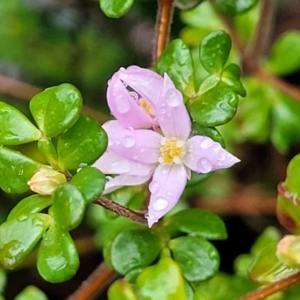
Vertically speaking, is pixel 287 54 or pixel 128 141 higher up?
pixel 128 141

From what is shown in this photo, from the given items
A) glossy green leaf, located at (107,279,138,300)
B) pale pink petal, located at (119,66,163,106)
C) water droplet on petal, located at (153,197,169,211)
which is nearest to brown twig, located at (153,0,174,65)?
pale pink petal, located at (119,66,163,106)

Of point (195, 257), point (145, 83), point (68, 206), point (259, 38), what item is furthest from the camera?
point (259, 38)

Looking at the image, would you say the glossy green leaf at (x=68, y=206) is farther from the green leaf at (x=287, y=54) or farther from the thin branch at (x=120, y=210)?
the green leaf at (x=287, y=54)

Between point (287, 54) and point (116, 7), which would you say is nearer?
point (116, 7)

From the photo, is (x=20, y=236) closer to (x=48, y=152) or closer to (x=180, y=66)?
(x=48, y=152)

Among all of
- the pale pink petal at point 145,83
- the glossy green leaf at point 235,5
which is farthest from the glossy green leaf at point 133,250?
the glossy green leaf at point 235,5

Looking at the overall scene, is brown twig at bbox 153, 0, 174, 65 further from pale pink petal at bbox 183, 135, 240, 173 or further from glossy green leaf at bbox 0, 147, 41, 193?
glossy green leaf at bbox 0, 147, 41, 193

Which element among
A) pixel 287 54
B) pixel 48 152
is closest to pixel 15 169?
pixel 48 152
